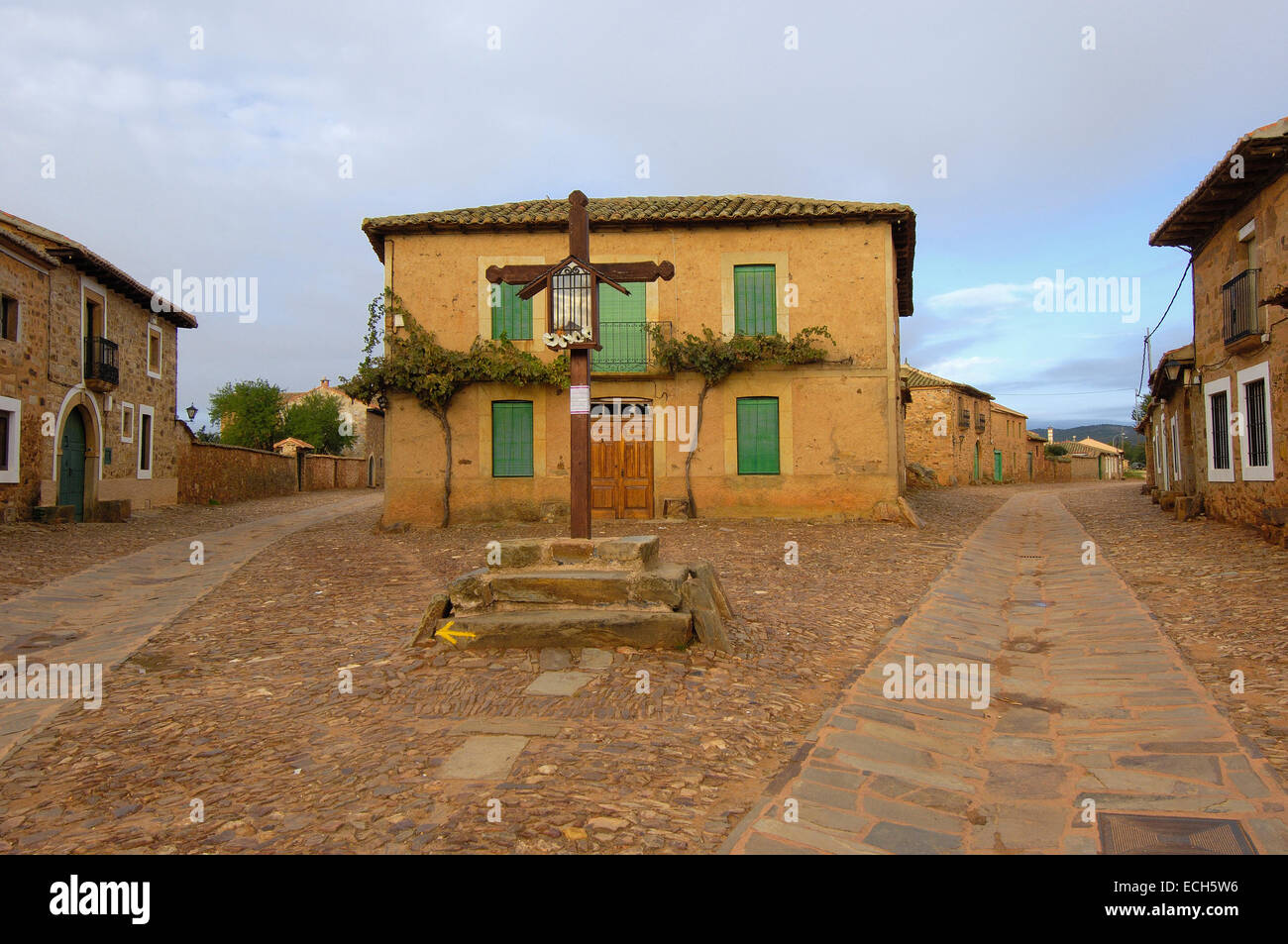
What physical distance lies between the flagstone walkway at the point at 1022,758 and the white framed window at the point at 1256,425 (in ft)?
23.8

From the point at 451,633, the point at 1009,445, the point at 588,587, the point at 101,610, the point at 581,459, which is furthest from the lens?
the point at 1009,445

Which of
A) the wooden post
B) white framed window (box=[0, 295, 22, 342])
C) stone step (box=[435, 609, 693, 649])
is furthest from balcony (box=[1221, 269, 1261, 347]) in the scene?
white framed window (box=[0, 295, 22, 342])

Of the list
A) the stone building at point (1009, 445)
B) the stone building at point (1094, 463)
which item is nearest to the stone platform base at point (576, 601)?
the stone building at point (1009, 445)

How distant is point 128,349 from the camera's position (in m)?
22.0

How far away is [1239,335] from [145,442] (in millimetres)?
26787

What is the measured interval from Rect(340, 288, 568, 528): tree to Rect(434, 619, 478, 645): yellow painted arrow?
A: 1018 cm

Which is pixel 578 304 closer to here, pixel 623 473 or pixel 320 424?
pixel 623 473

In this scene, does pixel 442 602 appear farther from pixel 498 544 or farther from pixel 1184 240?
pixel 1184 240

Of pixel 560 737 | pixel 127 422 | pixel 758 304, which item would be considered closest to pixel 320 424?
pixel 127 422

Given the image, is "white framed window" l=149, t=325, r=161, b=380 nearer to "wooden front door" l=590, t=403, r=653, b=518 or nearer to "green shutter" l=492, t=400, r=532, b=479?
"green shutter" l=492, t=400, r=532, b=479

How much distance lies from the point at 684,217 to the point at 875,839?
14053 millimetres

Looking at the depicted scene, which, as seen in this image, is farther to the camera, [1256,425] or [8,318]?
[8,318]

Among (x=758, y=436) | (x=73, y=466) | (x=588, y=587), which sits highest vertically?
(x=758, y=436)

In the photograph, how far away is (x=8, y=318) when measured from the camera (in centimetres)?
1630
